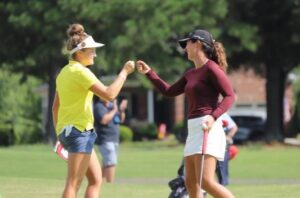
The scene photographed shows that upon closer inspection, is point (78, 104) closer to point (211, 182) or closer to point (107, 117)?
point (211, 182)

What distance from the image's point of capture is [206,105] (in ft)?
28.6

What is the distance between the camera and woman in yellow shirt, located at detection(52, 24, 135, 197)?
8461 millimetres

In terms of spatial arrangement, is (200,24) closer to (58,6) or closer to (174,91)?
(58,6)

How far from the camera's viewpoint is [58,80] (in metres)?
8.72

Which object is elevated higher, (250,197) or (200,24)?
(200,24)

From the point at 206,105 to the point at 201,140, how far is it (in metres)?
0.35

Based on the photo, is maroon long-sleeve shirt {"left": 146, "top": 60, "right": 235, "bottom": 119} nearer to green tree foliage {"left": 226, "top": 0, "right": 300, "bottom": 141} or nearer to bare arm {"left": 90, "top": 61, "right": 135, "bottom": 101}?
bare arm {"left": 90, "top": 61, "right": 135, "bottom": 101}

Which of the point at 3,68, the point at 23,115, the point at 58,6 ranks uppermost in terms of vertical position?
the point at 58,6

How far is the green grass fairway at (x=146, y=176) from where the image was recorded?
40.5ft

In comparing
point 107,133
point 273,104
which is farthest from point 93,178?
point 273,104

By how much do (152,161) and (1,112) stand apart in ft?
78.0

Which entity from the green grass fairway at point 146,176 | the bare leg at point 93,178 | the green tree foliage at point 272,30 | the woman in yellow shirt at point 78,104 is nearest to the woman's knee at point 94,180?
the bare leg at point 93,178

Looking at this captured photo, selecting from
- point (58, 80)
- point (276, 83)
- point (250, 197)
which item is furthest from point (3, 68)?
point (58, 80)

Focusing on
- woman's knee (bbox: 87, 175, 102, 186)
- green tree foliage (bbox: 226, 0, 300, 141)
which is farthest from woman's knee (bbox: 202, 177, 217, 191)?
green tree foliage (bbox: 226, 0, 300, 141)
